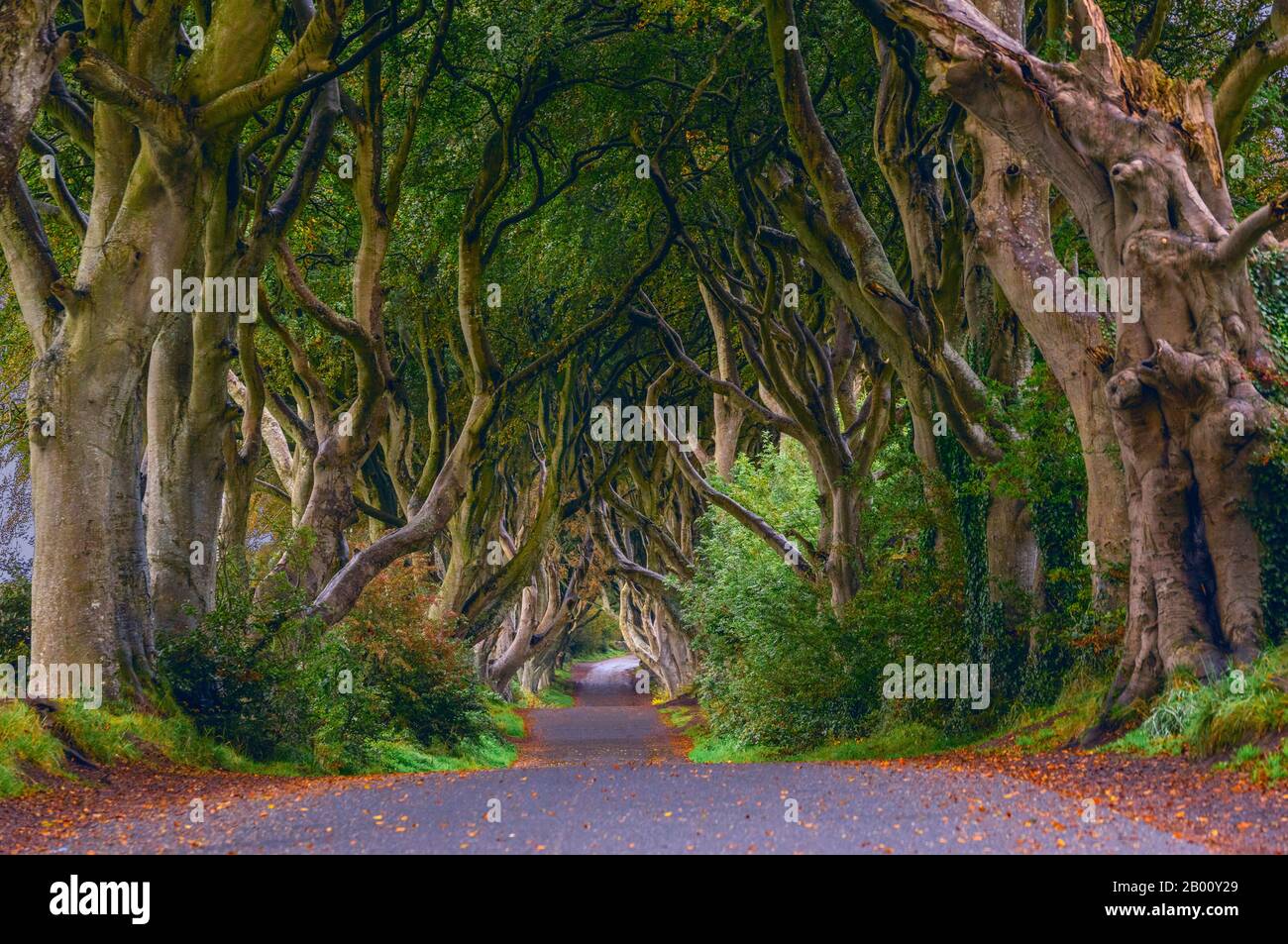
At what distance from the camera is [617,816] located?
7.84 m

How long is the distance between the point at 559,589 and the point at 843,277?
24752 mm

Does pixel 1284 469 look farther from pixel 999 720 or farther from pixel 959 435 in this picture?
pixel 999 720

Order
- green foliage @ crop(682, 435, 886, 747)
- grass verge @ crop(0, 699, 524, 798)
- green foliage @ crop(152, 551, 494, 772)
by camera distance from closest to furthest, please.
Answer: grass verge @ crop(0, 699, 524, 798)
green foliage @ crop(152, 551, 494, 772)
green foliage @ crop(682, 435, 886, 747)

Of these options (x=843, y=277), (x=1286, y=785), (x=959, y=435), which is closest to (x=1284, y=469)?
(x=1286, y=785)

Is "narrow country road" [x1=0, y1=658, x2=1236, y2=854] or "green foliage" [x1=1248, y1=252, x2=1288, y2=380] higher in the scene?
"green foliage" [x1=1248, y1=252, x2=1288, y2=380]

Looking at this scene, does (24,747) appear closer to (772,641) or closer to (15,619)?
(15,619)

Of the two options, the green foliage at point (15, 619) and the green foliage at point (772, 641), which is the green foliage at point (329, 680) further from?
the green foliage at point (772, 641)

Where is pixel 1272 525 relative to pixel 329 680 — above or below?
above

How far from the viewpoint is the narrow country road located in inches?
268

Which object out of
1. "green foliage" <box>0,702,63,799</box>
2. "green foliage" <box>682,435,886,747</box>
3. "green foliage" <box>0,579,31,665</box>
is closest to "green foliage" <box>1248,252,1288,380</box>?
"green foliage" <box>682,435,886,747</box>

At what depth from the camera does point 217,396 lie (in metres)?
14.5

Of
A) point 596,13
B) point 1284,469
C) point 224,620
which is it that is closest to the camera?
point 1284,469

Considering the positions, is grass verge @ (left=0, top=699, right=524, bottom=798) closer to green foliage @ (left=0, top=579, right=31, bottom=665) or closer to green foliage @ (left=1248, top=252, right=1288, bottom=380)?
green foliage @ (left=0, top=579, right=31, bottom=665)

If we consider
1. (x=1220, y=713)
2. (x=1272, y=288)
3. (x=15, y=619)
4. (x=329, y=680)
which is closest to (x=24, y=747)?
(x=15, y=619)
